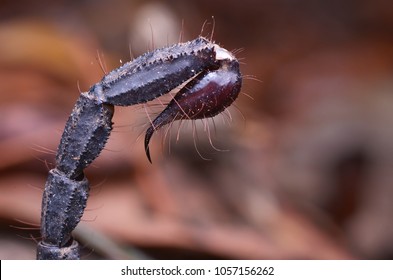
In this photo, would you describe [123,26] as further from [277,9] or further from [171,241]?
[171,241]

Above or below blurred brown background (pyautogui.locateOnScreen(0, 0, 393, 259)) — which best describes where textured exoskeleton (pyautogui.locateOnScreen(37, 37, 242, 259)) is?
below

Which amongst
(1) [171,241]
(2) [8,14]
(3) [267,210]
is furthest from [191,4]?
(1) [171,241]

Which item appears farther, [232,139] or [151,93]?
[232,139]

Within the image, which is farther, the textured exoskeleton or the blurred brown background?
the blurred brown background

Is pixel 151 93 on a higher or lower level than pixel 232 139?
lower

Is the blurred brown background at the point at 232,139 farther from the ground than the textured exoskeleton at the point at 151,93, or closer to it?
farther from the ground

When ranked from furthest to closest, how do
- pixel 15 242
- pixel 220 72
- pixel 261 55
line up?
1. pixel 261 55
2. pixel 15 242
3. pixel 220 72

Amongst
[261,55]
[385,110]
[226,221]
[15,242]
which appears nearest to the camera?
[15,242]

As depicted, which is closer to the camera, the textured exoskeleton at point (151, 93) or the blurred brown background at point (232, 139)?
the textured exoskeleton at point (151, 93)
